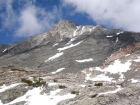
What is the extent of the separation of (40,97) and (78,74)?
2536 inches

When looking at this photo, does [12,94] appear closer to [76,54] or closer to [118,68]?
[118,68]

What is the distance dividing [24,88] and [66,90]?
884cm

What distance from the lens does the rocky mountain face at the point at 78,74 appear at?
36.0 m

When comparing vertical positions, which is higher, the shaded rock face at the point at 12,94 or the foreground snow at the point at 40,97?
the shaded rock face at the point at 12,94

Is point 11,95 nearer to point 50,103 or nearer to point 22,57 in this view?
point 50,103

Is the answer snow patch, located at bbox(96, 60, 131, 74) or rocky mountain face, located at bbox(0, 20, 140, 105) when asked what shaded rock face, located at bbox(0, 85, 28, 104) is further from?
snow patch, located at bbox(96, 60, 131, 74)

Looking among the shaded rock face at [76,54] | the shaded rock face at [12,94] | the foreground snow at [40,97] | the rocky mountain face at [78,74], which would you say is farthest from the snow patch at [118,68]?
the foreground snow at [40,97]

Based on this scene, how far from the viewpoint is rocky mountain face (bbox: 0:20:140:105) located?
118 ft

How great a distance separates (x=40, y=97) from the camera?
40688 mm

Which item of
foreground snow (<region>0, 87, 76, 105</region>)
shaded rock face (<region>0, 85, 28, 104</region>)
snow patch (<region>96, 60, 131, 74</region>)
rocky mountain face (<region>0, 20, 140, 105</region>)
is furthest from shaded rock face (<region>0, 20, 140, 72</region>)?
foreground snow (<region>0, 87, 76, 105</region>)

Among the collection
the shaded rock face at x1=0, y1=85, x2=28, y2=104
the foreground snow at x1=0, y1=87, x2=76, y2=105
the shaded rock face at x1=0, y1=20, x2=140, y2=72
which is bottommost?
the foreground snow at x1=0, y1=87, x2=76, y2=105

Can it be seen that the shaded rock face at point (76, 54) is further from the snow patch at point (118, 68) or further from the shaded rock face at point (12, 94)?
the shaded rock face at point (12, 94)

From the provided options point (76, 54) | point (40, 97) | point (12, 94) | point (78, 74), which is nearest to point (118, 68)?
point (78, 74)

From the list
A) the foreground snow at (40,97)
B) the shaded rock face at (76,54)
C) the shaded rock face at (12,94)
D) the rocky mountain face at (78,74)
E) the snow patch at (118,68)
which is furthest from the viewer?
the shaded rock face at (76,54)
